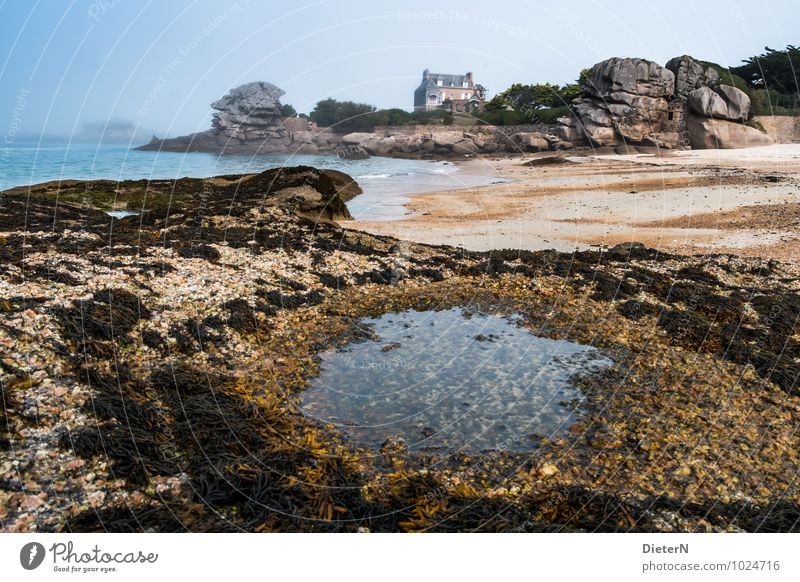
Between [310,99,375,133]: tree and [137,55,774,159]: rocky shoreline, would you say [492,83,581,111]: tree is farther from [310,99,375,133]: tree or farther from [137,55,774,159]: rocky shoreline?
[310,99,375,133]: tree

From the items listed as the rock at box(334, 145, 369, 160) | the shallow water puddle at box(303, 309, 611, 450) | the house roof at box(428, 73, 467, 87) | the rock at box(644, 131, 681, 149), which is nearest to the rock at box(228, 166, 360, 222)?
the shallow water puddle at box(303, 309, 611, 450)

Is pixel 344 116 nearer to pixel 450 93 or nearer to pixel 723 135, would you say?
pixel 450 93

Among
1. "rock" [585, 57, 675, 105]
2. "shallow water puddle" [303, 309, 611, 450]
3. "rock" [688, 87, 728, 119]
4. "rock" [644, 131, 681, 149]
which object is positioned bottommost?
"shallow water puddle" [303, 309, 611, 450]

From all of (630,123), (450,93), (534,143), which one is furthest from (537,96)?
(450,93)

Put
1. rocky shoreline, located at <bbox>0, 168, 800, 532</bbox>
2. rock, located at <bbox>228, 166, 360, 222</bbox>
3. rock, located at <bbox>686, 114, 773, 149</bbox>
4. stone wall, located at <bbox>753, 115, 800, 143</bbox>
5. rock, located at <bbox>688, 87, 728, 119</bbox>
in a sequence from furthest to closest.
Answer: stone wall, located at <bbox>753, 115, 800, 143</bbox>
rock, located at <bbox>688, 87, 728, 119</bbox>
rock, located at <bbox>686, 114, 773, 149</bbox>
rock, located at <bbox>228, 166, 360, 222</bbox>
rocky shoreline, located at <bbox>0, 168, 800, 532</bbox>

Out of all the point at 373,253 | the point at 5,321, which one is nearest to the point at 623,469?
the point at 5,321

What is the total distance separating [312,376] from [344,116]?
336 feet

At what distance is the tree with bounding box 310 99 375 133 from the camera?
342 ft

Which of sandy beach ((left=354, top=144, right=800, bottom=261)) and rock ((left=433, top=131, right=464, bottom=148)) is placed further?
rock ((left=433, top=131, right=464, bottom=148))

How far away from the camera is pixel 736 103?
197ft

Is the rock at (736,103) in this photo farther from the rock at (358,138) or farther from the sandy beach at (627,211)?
the rock at (358,138)

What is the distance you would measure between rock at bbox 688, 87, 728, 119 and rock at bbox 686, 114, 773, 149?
24.4 inches

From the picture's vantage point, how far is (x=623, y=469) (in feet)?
20.0

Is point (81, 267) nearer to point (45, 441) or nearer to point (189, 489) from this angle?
point (45, 441)
